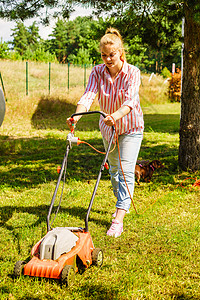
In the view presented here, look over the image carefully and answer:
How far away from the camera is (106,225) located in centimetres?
366

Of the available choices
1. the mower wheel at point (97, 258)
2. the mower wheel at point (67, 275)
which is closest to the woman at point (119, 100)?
the mower wheel at point (97, 258)

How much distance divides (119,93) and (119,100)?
0.07 meters

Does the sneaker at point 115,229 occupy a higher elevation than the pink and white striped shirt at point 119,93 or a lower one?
lower

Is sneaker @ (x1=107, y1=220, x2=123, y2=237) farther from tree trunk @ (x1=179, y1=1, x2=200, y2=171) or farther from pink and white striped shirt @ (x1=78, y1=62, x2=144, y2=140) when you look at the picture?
tree trunk @ (x1=179, y1=1, x2=200, y2=171)

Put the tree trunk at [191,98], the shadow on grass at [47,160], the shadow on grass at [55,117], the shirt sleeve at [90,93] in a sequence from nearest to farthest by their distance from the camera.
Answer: the shirt sleeve at [90,93] → the tree trunk at [191,98] → the shadow on grass at [47,160] → the shadow on grass at [55,117]

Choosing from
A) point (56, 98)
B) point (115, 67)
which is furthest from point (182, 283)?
point (56, 98)

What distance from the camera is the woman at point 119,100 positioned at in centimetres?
310

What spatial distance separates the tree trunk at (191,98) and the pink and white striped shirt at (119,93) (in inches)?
92.7

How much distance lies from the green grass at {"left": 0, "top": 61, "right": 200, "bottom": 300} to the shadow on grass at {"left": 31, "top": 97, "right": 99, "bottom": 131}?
358 cm

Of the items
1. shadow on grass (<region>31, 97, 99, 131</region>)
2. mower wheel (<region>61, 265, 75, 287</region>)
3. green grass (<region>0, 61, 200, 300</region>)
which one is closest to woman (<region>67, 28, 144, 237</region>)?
green grass (<region>0, 61, 200, 300</region>)

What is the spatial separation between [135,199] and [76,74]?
1712cm

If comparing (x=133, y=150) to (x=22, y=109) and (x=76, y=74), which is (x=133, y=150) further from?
(x=76, y=74)

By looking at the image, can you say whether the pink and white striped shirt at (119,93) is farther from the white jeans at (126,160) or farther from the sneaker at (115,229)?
the sneaker at (115,229)

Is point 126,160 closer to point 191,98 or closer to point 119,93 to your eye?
point 119,93
